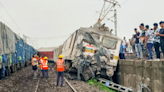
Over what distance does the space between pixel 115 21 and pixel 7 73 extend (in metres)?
16.5

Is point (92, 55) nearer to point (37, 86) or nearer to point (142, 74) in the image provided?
point (142, 74)

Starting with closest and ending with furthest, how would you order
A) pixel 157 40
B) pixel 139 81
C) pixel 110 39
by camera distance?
pixel 157 40
pixel 139 81
pixel 110 39

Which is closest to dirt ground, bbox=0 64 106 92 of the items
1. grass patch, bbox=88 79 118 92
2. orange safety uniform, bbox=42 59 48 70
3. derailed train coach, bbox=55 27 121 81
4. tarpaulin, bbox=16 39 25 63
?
grass patch, bbox=88 79 118 92

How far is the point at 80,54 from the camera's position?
30.8 feet

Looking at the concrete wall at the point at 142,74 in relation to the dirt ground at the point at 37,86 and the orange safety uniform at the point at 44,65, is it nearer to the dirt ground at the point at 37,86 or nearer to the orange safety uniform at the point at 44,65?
the dirt ground at the point at 37,86

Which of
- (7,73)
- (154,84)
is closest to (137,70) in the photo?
(154,84)

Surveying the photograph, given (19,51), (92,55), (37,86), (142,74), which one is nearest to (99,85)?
(92,55)

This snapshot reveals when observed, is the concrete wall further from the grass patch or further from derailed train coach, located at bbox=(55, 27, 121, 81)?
the grass patch

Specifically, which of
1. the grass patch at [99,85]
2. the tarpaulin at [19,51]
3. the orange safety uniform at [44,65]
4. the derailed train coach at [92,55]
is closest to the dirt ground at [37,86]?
the grass patch at [99,85]

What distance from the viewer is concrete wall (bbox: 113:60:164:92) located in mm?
5776

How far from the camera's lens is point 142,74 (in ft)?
22.8

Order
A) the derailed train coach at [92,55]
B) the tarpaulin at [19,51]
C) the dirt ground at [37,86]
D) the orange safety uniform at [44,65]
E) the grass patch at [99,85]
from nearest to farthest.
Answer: the dirt ground at [37,86], the grass patch at [99,85], the derailed train coach at [92,55], the orange safety uniform at [44,65], the tarpaulin at [19,51]

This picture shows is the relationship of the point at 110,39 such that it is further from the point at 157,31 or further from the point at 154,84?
the point at 154,84

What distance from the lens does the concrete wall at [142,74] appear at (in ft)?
18.9
